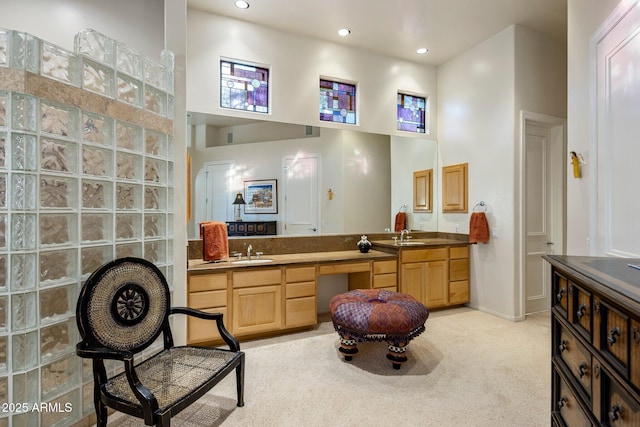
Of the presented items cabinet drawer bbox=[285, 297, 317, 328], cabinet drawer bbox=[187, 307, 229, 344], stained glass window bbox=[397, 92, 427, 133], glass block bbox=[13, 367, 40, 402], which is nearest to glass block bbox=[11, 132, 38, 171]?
glass block bbox=[13, 367, 40, 402]

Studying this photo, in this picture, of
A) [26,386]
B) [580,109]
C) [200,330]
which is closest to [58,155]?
[26,386]

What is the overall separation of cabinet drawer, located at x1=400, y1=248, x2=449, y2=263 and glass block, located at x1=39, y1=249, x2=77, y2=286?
3288mm

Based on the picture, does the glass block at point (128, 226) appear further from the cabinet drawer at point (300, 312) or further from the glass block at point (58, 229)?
the cabinet drawer at point (300, 312)

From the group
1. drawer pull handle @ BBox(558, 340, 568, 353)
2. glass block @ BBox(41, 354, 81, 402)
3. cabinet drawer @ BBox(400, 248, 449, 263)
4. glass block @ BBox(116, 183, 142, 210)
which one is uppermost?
glass block @ BBox(116, 183, 142, 210)

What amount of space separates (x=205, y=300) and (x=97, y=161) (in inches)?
62.8

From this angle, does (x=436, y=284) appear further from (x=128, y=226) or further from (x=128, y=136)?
(x=128, y=136)

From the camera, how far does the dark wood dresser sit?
0.92 m

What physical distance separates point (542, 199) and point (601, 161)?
230 cm

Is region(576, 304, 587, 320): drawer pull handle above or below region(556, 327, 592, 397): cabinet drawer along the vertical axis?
above

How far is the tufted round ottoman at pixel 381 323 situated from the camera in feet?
8.63

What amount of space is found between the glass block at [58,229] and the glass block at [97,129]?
0.48 meters

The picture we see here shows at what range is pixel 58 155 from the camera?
1803 millimetres

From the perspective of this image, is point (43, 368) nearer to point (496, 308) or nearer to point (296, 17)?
point (296, 17)

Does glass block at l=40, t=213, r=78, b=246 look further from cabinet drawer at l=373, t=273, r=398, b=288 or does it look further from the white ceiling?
cabinet drawer at l=373, t=273, r=398, b=288
